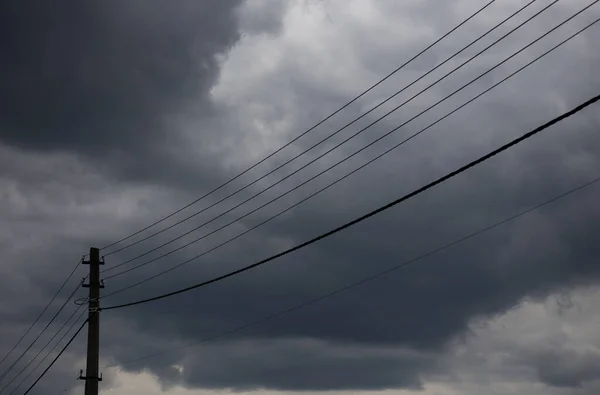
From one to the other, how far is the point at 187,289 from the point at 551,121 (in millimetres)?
18237

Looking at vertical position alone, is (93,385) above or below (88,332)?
below

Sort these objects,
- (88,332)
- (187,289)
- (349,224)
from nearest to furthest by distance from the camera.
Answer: (349,224), (187,289), (88,332)

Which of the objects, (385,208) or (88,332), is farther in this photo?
(88,332)

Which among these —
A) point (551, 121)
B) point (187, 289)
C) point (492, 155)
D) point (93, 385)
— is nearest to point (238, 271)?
point (187, 289)

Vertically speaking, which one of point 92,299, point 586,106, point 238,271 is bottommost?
point 586,106

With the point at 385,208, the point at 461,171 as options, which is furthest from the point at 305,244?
the point at 461,171

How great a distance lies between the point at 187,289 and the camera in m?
32.5

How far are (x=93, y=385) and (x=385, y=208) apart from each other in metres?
17.5

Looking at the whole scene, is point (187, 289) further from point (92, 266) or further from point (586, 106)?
point (586, 106)

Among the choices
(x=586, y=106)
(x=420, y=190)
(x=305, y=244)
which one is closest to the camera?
(x=586, y=106)

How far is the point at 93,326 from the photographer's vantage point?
36.1 m

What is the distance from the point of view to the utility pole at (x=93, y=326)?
3459cm

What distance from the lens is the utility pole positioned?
34594 mm

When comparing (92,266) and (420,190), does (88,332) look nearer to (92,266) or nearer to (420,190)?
(92,266)
